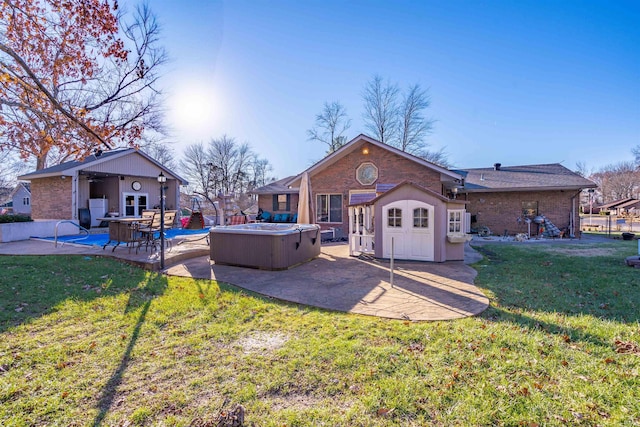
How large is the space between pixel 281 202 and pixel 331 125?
14774 mm

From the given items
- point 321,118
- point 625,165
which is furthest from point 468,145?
point 625,165

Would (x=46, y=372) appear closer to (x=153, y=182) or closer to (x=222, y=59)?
(x=222, y=59)

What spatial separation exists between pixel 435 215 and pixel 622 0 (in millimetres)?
9871

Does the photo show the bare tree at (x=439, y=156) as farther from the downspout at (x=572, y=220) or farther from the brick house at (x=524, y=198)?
the downspout at (x=572, y=220)

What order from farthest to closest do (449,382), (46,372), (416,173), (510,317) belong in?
(416,173) → (510,317) → (46,372) → (449,382)

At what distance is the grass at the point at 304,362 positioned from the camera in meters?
2.29

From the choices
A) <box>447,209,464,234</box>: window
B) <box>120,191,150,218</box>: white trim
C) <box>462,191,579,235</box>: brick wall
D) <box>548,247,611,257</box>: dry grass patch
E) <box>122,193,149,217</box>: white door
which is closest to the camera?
<box>447,209,464,234</box>: window

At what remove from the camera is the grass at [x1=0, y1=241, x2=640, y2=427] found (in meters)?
2.29

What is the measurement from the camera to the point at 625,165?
47875mm

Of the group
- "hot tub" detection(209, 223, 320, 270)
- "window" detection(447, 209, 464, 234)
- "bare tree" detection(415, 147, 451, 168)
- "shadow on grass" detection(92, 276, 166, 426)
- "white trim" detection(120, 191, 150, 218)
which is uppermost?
"bare tree" detection(415, 147, 451, 168)

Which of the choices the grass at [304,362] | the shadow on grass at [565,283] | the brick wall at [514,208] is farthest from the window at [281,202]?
the grass at [304,362]

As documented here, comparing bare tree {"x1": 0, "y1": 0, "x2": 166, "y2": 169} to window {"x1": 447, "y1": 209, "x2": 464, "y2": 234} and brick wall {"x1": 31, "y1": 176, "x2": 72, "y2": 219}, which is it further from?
window {"x1": 447, "y1": 209, "x2": 464, "y2": 234}

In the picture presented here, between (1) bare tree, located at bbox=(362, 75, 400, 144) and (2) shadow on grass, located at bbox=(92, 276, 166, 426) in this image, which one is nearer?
(2) shadow on grass, located at bbox=(92, 276, 166, 426)

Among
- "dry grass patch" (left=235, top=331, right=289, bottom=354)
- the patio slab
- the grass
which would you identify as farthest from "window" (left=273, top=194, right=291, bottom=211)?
"dry grass patch" (left=235, top=331, right=289, bottom=354)
